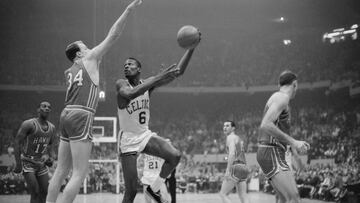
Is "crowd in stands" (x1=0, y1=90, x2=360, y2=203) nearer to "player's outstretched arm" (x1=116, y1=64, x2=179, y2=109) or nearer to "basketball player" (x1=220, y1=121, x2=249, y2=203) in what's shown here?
"basketball player" (x1=220, y1=121, x2=249, y2=203)

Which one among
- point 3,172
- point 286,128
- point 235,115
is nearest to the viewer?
point 286,128

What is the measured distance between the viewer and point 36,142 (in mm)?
7203

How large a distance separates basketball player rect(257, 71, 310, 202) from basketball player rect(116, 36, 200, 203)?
42.1 inches

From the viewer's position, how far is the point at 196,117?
3350 centimetres

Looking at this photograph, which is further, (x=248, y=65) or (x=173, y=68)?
(x=248, y=65)

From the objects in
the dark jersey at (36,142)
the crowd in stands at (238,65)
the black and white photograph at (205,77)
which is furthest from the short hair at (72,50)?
the crowd in stands at (238,65)

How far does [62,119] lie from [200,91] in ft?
93.8


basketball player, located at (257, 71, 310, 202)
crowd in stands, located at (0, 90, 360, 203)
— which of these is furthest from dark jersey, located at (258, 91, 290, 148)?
crowd in stands, located at (0, 90, 360, 203)

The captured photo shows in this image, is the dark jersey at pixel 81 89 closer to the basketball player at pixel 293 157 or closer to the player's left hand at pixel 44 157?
the basketball player at pixel 293 157

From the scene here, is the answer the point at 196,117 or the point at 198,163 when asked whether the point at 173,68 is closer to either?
the point at 198,163

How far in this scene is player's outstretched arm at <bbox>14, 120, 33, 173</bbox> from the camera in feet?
21.8

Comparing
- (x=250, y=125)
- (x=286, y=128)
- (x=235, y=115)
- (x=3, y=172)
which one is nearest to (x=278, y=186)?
(x=286, y=128)

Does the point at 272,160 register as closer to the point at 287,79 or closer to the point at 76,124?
the point at 287,79

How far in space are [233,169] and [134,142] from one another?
4081 millimetres
